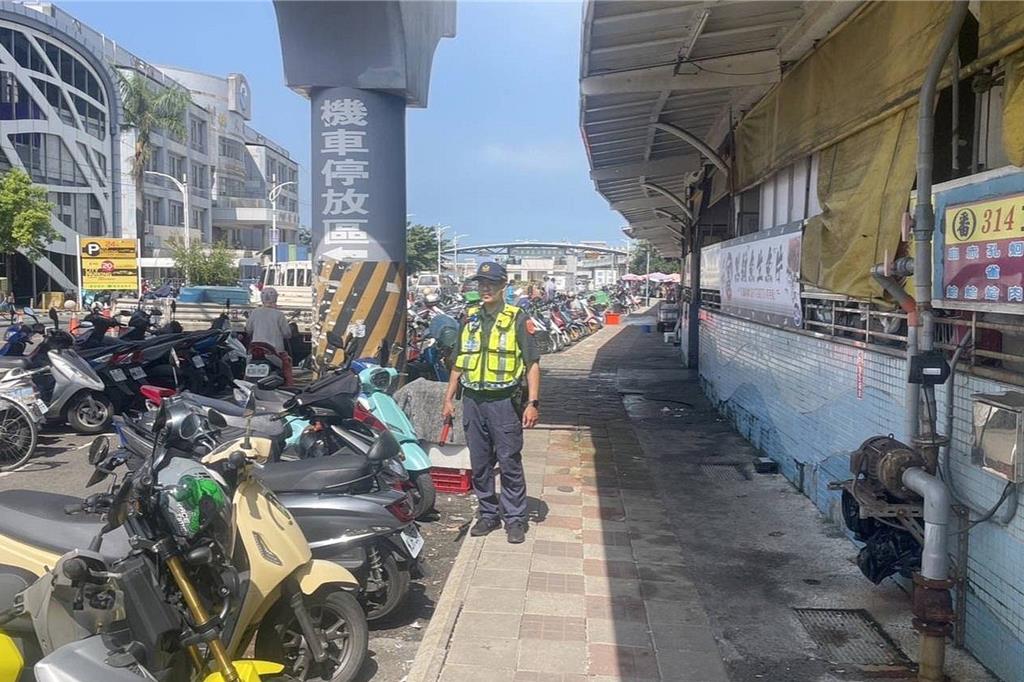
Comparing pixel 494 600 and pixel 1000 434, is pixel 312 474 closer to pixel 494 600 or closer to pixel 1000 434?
pixel 494 600

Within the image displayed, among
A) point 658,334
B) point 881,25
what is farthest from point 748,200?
point 658,334

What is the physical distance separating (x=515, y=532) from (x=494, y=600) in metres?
0.95

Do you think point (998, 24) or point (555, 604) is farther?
point (555, 604)

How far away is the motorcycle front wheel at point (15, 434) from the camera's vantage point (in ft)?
24.5

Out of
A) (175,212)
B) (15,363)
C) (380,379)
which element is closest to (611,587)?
(380,379)

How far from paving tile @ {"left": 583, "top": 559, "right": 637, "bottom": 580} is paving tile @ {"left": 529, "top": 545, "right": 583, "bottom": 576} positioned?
0.16ft

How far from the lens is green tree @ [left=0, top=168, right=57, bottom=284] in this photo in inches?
1225

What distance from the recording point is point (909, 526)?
3.88 meters

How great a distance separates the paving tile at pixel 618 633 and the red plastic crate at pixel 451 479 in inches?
104

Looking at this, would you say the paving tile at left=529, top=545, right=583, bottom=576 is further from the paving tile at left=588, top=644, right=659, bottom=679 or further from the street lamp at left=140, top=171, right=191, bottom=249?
the street lamp at left=140, top=171, right=191, bottom=249

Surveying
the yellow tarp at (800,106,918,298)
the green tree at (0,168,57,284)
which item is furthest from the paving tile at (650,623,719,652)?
the green tree at (0,168,57,284)

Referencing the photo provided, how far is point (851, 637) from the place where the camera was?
4055 mm

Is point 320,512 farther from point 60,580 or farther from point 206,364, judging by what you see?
→ point 206,364

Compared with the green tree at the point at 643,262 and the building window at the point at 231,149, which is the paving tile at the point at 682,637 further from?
the green tree at the point at 643,262
